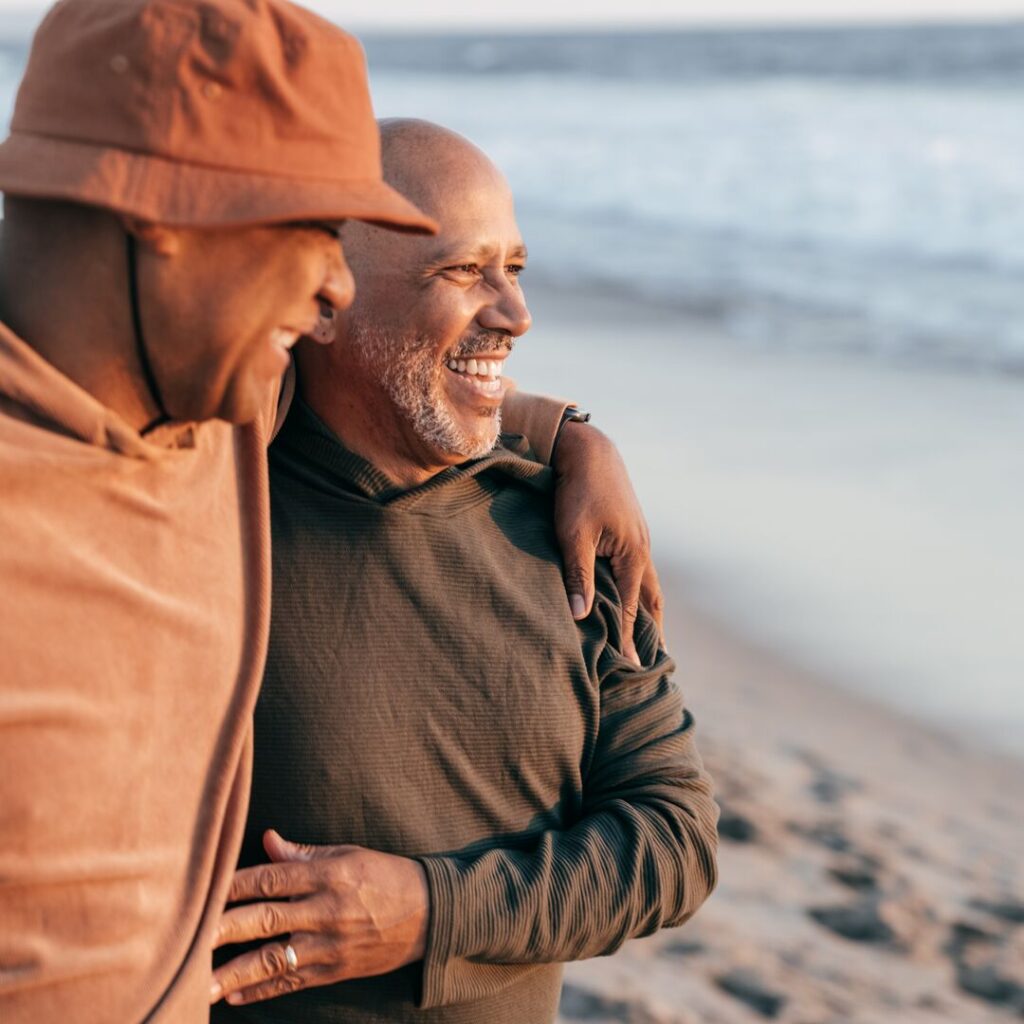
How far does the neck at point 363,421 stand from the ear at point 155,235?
3.32ft

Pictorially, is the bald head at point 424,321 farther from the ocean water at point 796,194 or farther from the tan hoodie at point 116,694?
the ocean water at point 796,194

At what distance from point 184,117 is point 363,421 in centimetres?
109

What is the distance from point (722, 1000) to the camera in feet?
14.7

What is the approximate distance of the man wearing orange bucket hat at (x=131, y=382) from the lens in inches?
64.6

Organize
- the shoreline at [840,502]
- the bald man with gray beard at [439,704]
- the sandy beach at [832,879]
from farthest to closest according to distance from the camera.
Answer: the shoreline at [840,502] → the sandy beach at [832,879] → the bald man with gray beard at [439,704]

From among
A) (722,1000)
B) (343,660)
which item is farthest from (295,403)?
(722,1000)

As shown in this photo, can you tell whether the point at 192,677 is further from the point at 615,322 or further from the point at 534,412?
the point at 615,322

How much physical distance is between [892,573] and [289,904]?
542cm

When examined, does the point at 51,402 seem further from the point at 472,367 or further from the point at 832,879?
the point at 832,879

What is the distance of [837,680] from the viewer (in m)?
6.58

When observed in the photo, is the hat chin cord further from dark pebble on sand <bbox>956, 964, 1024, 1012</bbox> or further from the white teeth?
dark pebble on sand <bbox>956, 964, 1024, 1012</bbox>

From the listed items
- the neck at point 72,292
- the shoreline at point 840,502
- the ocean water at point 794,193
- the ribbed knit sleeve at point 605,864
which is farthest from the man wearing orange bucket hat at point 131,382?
the ocean water at point 794,193

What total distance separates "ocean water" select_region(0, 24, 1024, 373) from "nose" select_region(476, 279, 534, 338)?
9.21 m

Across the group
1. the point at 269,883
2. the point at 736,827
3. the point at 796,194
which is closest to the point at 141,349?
the point at 269,883
